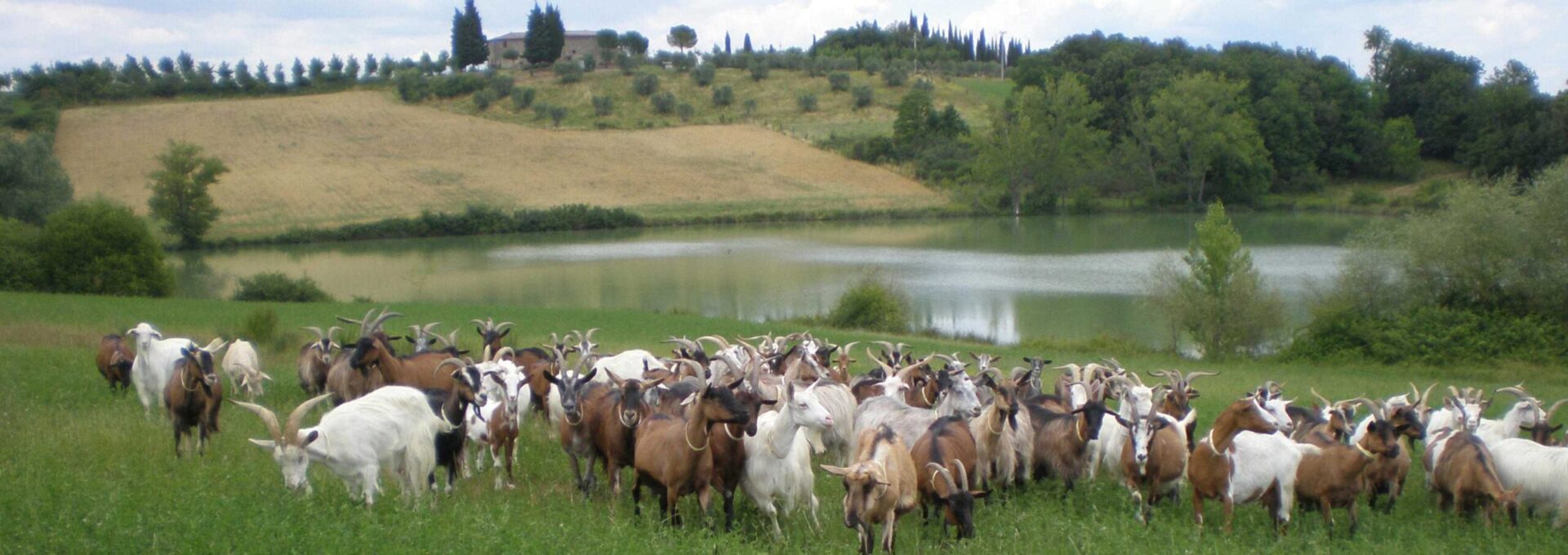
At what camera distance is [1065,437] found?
1168 centimetres

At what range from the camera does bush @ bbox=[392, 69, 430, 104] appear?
89188 mm

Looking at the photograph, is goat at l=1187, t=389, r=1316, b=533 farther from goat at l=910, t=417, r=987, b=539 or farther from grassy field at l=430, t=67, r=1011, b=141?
grassy field at l=430, t=67, r=1011, b=141

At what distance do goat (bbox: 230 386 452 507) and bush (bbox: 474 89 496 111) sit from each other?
80.8 m

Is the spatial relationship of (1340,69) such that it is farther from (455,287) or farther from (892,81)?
(455,287)

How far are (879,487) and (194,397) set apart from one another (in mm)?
7867

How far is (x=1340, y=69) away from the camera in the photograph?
3083 inches

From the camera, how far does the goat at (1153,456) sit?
10469mm

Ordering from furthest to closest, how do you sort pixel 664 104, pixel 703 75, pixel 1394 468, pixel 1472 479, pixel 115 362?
pixel 703 75
pixel 664 104
pixel 115 362
pixel 1394 468
pixel 1472 479

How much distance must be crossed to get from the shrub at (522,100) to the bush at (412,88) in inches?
291

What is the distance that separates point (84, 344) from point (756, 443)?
20177 millimetres

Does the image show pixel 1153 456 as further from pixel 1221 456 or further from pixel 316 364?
pixel 316 364

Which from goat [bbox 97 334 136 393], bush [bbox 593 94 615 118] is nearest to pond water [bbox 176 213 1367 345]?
goat [bbox 97 334 136 393]

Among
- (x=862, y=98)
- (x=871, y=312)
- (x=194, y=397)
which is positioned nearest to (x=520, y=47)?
(x=862, y=98)

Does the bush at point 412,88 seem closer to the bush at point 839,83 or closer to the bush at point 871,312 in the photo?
the bush at point 839,83
